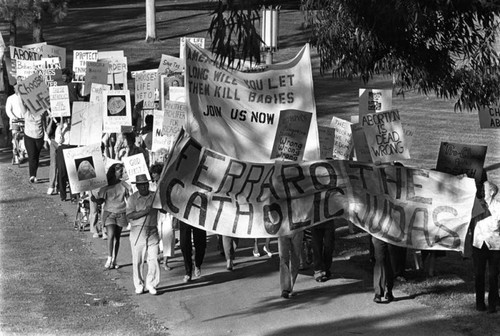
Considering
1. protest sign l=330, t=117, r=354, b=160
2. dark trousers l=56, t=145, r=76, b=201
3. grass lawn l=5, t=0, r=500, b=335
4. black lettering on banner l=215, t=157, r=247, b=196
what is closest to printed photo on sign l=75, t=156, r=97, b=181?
dark trousers l=56, t=145, r=76, b=201

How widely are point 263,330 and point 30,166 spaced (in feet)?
35.3

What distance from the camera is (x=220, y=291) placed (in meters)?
14.4

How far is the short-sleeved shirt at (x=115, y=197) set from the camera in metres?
15.5

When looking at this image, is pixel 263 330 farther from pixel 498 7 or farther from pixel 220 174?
pixel 498 7

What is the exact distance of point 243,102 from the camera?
13.4 m

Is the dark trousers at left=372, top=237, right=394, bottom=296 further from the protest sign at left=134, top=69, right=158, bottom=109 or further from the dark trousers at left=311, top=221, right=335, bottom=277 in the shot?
the protest sign at left=134, top=69, right=158, bottom=109

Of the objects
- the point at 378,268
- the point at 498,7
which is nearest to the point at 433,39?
the point at 498,7

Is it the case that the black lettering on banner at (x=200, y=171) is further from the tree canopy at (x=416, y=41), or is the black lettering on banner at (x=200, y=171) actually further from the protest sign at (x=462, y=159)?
the protest sign at (x=462, y=159)

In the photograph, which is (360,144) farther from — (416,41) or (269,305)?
(269,305)

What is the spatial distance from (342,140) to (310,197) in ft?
16.6

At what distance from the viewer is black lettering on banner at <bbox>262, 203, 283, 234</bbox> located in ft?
39.5

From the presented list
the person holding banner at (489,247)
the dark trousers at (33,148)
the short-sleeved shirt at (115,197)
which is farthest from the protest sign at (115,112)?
the person holding banner at (489,247)

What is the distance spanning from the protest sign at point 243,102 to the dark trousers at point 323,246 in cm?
136

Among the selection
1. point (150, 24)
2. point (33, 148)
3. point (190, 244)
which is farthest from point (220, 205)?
point (150, 24)
